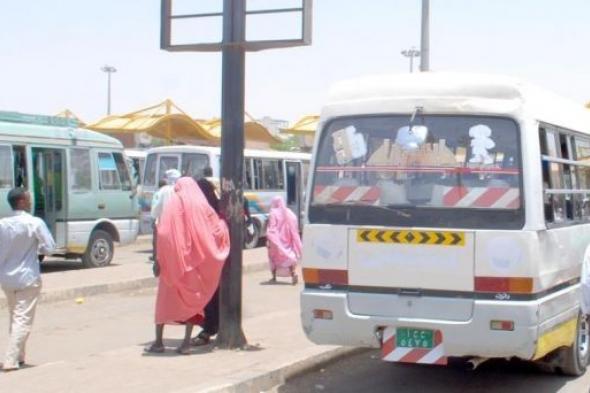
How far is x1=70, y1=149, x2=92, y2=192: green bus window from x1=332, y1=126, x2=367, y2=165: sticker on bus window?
33.2ft

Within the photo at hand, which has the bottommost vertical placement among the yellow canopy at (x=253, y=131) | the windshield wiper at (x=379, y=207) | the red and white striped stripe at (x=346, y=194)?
the windshield wiper at (x=379, y=207)

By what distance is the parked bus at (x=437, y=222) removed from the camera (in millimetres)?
7160

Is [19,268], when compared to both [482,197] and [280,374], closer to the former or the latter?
[280,374]

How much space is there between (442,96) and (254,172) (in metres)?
17.6

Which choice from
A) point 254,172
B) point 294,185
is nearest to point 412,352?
point 254,172

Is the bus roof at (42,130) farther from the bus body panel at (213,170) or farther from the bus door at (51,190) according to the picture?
the bus body panel at (213,170)

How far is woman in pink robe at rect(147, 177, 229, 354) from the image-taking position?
885 cm

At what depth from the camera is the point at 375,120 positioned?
775cm

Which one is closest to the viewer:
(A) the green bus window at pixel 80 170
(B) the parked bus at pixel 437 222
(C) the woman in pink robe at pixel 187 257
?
(B) the parked bus at pixel 437 222

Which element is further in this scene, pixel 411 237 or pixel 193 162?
pixel 193 162

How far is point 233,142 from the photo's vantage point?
905cm

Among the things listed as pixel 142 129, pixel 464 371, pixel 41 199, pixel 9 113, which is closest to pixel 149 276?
pixel 41 199

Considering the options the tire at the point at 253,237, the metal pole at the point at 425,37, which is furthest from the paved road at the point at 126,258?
the metal pole at the point at 425,37

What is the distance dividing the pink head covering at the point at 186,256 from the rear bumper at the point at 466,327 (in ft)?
5.53
